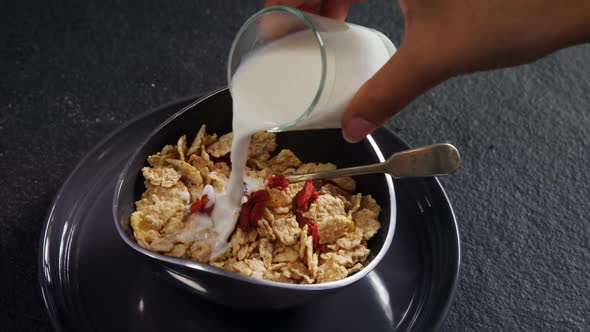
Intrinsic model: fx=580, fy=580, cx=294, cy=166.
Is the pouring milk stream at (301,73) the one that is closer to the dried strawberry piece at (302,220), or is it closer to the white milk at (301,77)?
the white milk at (301,77)

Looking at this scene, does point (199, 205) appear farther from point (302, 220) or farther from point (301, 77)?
point (301, 77)

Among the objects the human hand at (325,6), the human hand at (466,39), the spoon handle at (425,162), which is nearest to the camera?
the human hand at (466,39)

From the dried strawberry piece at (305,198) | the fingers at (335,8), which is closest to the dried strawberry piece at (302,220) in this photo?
the dried strawberry piece at (305,198)

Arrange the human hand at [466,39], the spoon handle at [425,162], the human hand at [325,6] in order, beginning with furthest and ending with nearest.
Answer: the human hand at [325,6] → the spoon handle at [425,162] → the human hand at [466,39]

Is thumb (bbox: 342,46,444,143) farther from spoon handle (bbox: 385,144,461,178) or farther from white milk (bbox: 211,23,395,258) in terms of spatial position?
spoon handle (bbox: 385,144,461,178)

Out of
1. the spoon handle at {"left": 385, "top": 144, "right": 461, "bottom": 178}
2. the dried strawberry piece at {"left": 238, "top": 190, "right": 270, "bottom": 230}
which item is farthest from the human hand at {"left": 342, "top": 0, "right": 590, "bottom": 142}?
the dried strawberry piece at {"left": 238, "top": 190, "right": 270, "bottom": 230}

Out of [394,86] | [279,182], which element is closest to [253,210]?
[279,182]
